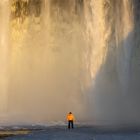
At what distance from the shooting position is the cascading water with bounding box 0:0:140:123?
1898 inches

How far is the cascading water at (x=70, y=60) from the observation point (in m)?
48.2

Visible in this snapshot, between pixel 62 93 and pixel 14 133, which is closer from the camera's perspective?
pixel 14 133

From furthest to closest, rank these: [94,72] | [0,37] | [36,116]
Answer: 1. [0,37]
2. [94,72]
3. [36,116]

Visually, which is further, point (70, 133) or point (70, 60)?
point (70, 60)

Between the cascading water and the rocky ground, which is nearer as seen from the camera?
the rocky ground

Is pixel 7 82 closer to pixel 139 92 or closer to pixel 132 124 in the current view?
pixel 139 92


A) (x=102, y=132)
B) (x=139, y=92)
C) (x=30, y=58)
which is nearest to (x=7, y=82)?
(x=30, y=58)

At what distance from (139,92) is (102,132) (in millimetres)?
15488

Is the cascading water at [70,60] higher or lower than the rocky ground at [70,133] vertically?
higher

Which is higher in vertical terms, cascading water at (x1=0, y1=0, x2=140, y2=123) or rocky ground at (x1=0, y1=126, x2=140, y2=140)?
cascading water at (x1=0, y1=0, x2=140, y2=123)

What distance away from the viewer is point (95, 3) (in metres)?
52.0

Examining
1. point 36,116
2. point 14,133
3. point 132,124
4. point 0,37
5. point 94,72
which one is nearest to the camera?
point 14,133

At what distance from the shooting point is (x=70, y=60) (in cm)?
5428

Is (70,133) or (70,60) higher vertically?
(70,60)
